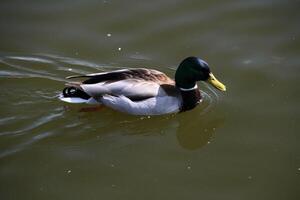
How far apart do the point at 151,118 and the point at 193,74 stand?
0.89 metres

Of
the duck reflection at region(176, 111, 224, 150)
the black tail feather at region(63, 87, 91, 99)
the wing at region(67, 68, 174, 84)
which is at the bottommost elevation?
the duck reflection at region(176, 111, 224, 150)

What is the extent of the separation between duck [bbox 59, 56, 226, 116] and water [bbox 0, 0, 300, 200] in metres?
0.21

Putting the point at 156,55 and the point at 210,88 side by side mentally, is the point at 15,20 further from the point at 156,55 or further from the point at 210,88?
the point at 210,88

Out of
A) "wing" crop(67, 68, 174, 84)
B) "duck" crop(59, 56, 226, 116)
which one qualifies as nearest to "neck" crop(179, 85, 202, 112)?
"duck" crop(59, 56, 226, 116)

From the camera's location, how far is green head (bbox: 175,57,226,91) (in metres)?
8.00

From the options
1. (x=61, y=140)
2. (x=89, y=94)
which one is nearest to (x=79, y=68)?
(x=89, y=94)

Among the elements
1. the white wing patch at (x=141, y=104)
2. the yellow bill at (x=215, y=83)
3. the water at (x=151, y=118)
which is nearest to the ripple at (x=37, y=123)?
the water at (x=151, y=118)

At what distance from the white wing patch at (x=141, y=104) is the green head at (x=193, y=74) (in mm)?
366

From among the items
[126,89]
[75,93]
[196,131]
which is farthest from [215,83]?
[75,93]

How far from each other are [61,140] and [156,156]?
4.29 ft

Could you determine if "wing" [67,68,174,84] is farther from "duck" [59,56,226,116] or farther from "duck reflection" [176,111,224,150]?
"duck reflection" [176,111,224,150]

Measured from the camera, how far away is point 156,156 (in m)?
7.29

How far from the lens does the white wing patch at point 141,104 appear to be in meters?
7.86

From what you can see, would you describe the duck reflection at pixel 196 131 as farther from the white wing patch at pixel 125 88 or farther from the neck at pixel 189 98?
the white wing patch at pixel 125 88
